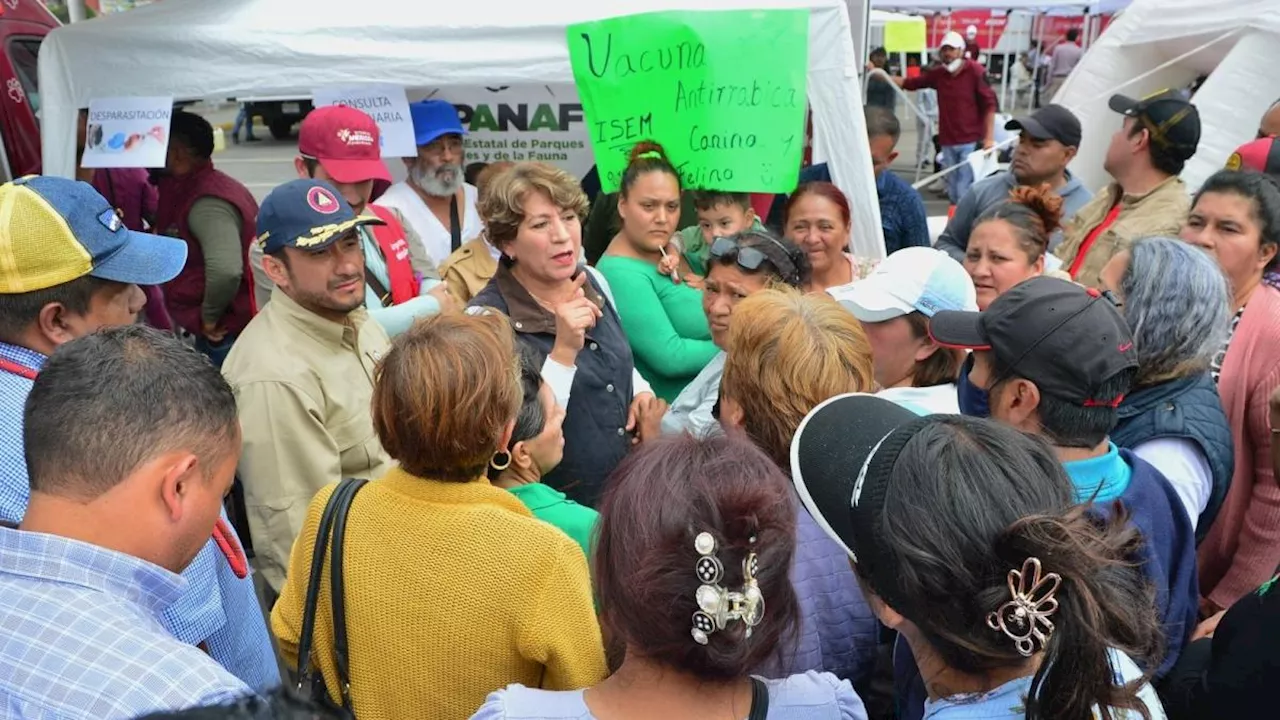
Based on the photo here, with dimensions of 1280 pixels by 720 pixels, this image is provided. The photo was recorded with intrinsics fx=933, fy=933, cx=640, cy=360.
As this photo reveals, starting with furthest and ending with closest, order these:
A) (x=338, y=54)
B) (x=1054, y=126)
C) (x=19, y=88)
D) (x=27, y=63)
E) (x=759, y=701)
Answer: (x=27, y=63) < (x=19, y=88) < (x=1054, y=126) < (x=338, y=54) < (x=759, y=701)

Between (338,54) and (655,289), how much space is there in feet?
6.07

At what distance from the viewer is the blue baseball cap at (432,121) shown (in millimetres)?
4453

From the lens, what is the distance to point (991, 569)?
114 cm

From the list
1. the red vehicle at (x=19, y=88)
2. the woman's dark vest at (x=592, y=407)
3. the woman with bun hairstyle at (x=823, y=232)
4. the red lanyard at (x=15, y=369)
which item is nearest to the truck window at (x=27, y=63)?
the red vehicle at (x=19, y=88)

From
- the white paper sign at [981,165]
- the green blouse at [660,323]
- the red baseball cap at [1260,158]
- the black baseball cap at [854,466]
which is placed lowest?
the white paper sign at [981,165]

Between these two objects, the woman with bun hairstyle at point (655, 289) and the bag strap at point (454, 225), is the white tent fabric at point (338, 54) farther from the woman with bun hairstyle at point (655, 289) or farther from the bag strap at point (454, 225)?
the woman with bun hairstyle at point (655, 289)

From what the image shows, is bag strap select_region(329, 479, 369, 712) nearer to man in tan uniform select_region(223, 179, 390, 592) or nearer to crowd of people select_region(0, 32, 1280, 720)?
crowd of people select_region(0, 32, 1280, 720)

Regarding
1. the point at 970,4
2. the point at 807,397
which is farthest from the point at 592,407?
the point at 970,4

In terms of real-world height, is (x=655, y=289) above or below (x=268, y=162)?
above

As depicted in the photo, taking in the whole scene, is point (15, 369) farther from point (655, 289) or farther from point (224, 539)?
point (655, 289)

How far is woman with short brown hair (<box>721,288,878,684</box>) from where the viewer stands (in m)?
1.76

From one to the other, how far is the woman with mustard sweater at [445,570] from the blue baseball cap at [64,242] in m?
0.80

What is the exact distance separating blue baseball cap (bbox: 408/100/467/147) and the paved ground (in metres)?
8.04

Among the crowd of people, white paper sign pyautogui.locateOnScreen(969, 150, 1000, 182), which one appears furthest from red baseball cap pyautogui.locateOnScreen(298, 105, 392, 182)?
white paper sign pyautogui.locateOnScreen(969, 150, 1000, 182)
